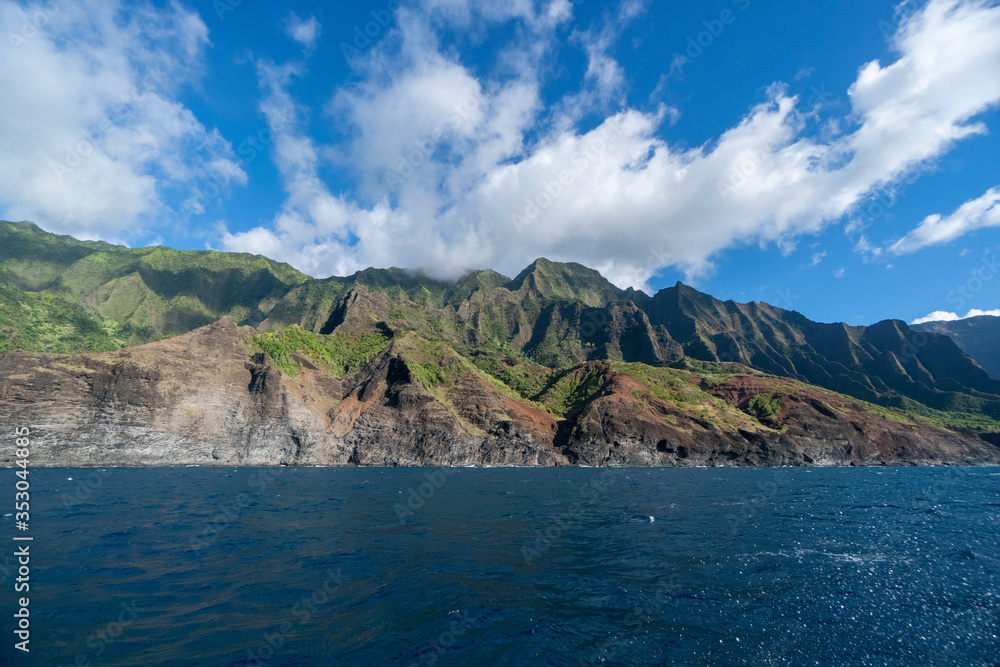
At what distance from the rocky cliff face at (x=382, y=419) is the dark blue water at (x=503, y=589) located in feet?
218

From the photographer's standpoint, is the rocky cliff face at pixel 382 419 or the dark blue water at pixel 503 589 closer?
the dark blue water at pixel 503 589

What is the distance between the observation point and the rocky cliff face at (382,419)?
79500 millimetres

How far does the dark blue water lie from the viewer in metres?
10.5

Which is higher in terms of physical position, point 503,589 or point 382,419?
point 382,419

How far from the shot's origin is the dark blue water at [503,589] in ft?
34.5

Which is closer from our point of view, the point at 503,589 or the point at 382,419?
the point at 503,589

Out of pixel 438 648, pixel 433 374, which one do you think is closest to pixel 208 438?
pixel 433 374

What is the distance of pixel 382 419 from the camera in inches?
4166

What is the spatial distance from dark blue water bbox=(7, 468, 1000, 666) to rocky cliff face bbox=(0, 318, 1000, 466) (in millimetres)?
66421

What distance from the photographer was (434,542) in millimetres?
21562

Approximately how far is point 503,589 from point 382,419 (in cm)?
9651

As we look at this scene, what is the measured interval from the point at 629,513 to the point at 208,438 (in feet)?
300

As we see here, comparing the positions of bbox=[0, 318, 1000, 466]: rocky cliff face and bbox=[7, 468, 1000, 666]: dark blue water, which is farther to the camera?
bbox=[0, 318, 1000, 466]: rocky cliff face

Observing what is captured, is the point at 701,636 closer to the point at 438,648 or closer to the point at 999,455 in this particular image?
the point at 438,648
